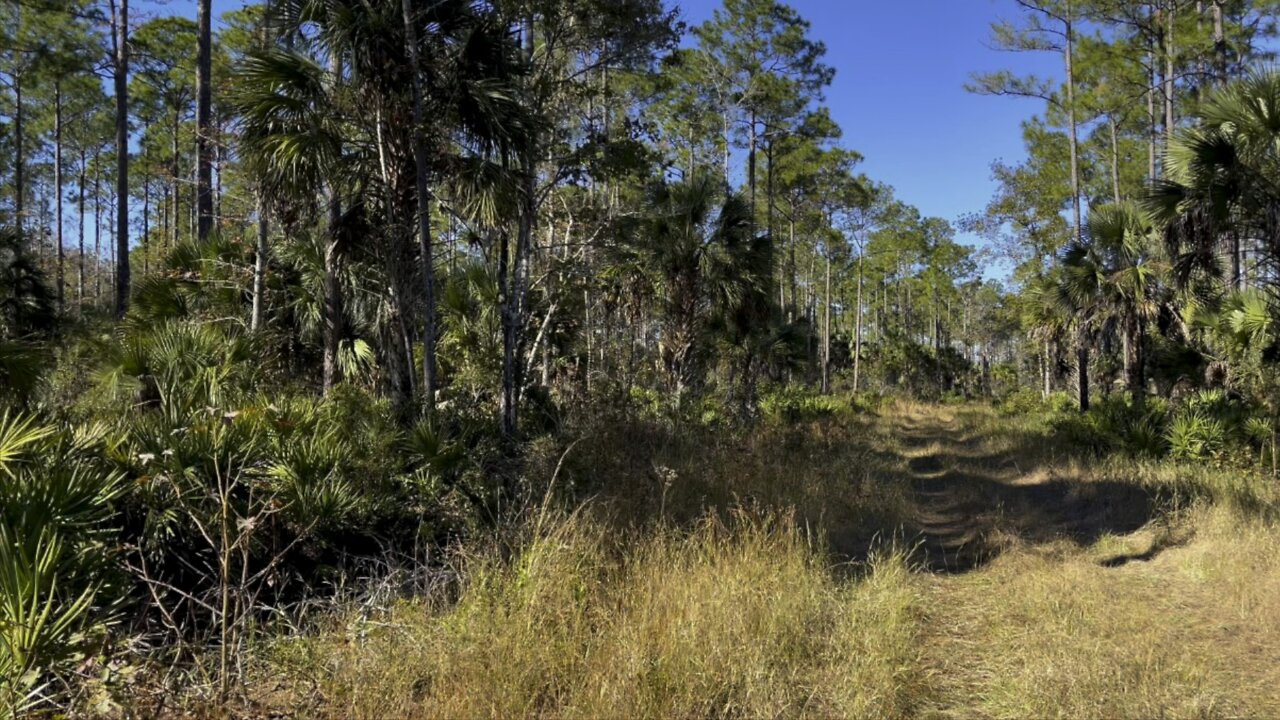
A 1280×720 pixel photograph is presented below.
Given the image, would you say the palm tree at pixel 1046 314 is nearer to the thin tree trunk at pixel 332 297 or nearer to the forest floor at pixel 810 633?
the forest floor at pixel 810 633

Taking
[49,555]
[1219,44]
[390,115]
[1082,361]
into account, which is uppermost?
[1219,44]

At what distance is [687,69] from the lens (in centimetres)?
2217

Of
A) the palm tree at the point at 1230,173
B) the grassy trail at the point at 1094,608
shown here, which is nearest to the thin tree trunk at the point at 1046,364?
the palm tree at the point at 1230,173

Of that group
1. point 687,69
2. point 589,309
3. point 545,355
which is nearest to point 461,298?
point 545,355

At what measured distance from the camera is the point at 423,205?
24.5ft

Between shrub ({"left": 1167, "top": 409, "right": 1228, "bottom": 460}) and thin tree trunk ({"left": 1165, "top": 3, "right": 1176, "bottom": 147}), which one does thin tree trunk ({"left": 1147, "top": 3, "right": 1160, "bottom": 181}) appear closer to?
thin tree trunk ({"left": 1165, "top": 3, "right": 1176, "bottom": 147})

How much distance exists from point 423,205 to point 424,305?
132 cm

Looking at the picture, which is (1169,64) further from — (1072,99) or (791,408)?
(791,408)

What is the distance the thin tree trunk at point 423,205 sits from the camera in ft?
23.4

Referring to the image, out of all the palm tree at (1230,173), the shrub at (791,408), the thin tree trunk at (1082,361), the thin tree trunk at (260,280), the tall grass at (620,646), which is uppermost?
the palm tree at (1230,173)

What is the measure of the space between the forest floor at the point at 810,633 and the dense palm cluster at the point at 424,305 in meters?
0.82

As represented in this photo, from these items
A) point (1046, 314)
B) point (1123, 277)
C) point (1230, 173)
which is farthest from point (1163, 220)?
point (1046, 314)

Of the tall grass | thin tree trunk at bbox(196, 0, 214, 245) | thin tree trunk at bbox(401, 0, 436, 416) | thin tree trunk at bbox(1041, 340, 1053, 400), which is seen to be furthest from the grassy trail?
thin tree trunk at bbox(1041, 340, 1053, 400)

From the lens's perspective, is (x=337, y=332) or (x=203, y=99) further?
(x=203, y=99)
